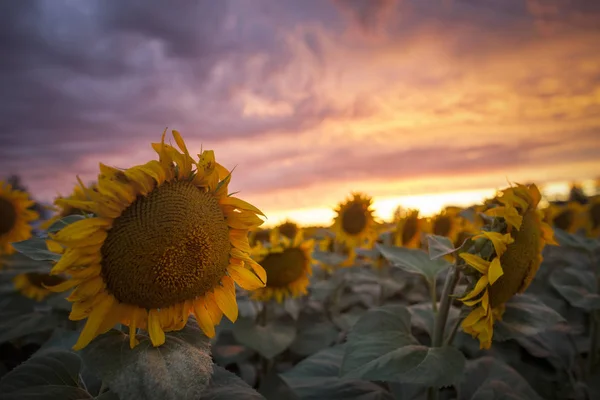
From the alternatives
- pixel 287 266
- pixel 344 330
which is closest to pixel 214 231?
pixel 287 266

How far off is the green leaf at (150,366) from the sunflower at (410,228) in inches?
185

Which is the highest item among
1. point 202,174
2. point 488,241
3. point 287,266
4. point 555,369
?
point 202,174

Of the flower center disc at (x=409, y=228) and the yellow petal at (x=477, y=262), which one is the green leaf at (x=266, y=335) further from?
the flower center disc at (x=409, y=228)

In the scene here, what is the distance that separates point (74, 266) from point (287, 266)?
2851mm

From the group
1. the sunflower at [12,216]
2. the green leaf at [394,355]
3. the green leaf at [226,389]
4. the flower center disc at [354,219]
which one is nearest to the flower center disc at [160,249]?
the green leaf at [226,389]

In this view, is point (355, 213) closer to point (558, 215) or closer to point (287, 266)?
point (287, 266)

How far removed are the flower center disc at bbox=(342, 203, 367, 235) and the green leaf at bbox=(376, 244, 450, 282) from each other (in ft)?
12.1

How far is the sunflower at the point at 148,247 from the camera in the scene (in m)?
1.44

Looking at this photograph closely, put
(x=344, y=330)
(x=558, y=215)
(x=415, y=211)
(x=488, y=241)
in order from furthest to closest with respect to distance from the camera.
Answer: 1. (x=558, y=215)
2. (x=415, y=211)
3. (x=344, y=330)
4. (x=488, y=241)

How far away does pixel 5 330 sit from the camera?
2.71 meters

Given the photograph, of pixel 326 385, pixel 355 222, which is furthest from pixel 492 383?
pixel 355 222

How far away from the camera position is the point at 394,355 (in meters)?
2.16

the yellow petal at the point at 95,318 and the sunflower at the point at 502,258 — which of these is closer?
the yellow petal at the point at 95,318

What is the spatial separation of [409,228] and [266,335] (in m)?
3.06
